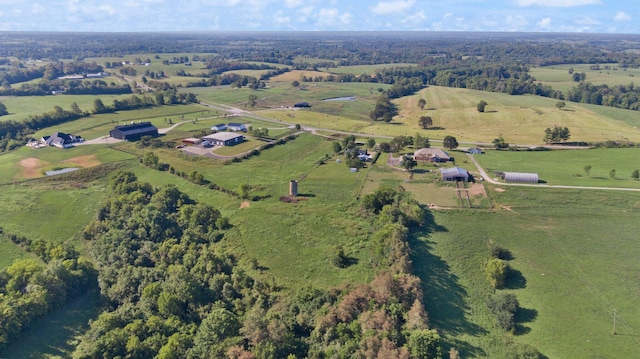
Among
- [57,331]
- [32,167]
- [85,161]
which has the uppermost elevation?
[85,161]

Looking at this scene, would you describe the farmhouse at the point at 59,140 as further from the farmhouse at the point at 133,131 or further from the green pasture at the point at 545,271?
the green pasture at the point at 545,271

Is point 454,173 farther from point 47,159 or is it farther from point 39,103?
point 39,103

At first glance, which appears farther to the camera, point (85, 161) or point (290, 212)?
point (85, 161)

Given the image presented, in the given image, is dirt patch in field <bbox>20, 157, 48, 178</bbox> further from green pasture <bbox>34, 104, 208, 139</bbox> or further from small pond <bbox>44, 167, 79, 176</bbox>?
green pasture <bbox>34, 104, 208, 139</bbox>

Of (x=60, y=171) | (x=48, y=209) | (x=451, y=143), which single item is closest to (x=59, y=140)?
(x=60, y=171)

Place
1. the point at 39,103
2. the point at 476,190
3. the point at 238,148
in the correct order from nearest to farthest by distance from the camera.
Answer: the point at 476,190 → the point at 238,148 → the point at 39,103

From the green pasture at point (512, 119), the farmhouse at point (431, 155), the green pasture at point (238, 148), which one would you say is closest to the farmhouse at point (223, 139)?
the green pasture at point (238, 148)
